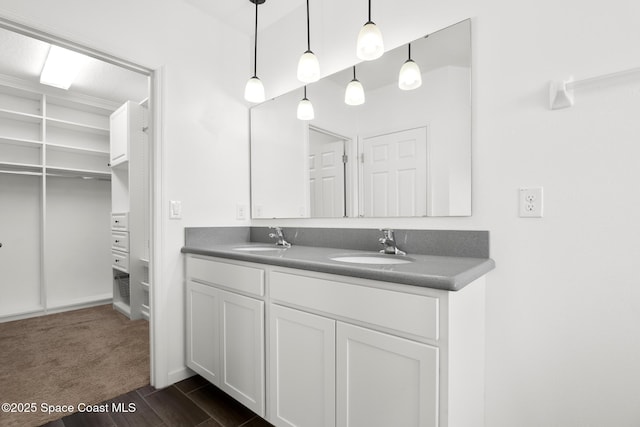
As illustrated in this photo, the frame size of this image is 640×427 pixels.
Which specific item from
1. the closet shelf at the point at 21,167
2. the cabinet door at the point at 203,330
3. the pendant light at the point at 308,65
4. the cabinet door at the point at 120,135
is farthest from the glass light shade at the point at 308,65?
the closet shelf at the point at 21,167

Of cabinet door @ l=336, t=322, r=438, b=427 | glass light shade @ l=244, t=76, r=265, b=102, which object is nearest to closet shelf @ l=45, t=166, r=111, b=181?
glass light shade @ l=244, t=76, r=265, b=102

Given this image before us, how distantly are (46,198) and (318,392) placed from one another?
3.74 metres

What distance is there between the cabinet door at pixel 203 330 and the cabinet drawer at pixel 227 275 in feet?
0.18

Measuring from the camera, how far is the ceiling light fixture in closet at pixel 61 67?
258cm

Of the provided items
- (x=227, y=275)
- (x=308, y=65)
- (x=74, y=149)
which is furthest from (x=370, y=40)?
(x=74, y=149)

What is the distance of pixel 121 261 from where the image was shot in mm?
3309

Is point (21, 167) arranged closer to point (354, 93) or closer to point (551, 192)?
point (354, 93)

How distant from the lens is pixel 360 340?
3.60 ft

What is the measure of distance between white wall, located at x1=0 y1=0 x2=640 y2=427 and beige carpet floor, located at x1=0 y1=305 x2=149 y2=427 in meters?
1.92

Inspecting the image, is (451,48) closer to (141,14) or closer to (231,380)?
(141,14)

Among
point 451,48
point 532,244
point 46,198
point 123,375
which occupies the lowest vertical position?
point 123,375

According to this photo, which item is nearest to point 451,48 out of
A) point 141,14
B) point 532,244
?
point 532,244

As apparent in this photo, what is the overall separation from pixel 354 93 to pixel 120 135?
2772 millimetres

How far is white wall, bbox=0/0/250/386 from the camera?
170 centimetres
